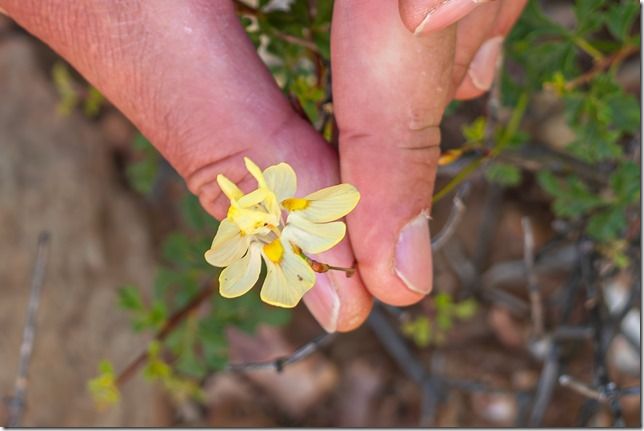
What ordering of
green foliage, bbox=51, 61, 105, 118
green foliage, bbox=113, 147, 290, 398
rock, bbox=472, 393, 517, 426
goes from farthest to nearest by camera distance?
rock, bbox=472, 393, 517, 426
green foliage, bbox=51, 61, 105, 118
green foliage, bbox=113, 147, 290, 398

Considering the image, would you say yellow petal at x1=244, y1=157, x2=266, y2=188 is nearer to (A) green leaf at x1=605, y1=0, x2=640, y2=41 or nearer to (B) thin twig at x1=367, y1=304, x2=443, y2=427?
(A) green leaf at x1=605, y1=0, x2=640, y2=41

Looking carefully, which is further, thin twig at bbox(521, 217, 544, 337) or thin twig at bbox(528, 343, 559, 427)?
thin twig at bbox(528, 343, 559, 427)

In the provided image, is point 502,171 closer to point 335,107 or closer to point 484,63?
point 484,63

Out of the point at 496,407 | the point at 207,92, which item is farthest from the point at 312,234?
the point at 496,407

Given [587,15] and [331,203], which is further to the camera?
[587,15]

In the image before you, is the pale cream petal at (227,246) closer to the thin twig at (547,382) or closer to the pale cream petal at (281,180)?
the pale cream petal at (281,180)

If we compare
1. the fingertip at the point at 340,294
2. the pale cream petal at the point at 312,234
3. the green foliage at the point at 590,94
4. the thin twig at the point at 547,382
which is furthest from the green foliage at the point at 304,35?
the thin twig at the point at 547,382

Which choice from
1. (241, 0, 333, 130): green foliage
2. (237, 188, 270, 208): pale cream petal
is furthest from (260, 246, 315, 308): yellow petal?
(241, 0, 333, 130): green foliage
